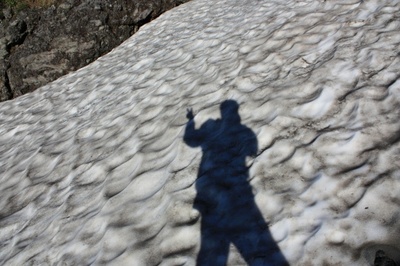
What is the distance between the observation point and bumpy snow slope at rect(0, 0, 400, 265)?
3.07 m

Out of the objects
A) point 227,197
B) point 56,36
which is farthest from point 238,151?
point 56,36

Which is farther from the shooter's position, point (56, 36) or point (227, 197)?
point (56, 36)

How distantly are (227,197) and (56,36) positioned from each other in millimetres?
8151

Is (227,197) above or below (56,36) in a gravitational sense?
below

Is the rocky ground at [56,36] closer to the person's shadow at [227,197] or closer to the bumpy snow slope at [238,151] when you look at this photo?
the bumpy snow slope at [238,151]

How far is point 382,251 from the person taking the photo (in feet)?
8.51

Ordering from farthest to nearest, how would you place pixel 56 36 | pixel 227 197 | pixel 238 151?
pixel 56 36, pixel 238 151, pixel 227 197

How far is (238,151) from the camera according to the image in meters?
4.10

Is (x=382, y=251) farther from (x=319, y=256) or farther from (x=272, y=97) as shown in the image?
(x=272, y=97)

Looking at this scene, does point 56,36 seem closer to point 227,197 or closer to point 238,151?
point 238,151

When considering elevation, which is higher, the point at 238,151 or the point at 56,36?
the point at 56,36

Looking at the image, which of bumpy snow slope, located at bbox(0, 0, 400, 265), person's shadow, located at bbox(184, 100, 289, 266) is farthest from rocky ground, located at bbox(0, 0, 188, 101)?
person's shadow, located at bbox(184, 100, 289, 266)

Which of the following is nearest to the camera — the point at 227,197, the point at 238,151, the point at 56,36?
the point at 227,197

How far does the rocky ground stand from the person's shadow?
19.9ft
